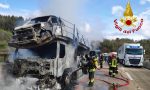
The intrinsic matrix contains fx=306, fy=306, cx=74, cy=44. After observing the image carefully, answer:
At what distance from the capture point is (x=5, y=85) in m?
13.9

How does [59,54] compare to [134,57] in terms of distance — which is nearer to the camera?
[59,54]

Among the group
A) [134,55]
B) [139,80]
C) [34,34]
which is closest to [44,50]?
[34,34]

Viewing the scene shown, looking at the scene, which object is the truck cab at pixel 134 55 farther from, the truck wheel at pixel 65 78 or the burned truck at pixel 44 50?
the truck wheel at pixel 65 78

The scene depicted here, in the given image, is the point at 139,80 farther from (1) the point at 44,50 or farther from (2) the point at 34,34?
(2) the point at 34,34

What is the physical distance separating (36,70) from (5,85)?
2.08 meters

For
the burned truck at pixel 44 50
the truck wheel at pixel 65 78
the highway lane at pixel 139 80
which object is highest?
the burned truck at pixel 44 50

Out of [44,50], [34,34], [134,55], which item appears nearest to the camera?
[34,34]

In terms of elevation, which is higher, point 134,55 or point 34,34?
point 134,55

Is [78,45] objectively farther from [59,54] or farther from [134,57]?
[134,57]

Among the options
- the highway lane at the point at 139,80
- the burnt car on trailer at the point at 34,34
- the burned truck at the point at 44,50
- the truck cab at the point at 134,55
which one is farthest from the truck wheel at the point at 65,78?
the truck cab at the point at 134,55

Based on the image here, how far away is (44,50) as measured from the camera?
46.0ft

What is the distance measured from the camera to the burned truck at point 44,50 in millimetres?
12742

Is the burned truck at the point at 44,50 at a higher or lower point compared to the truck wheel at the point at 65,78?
higher

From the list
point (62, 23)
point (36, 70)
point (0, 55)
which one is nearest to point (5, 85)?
point (36, 70)
